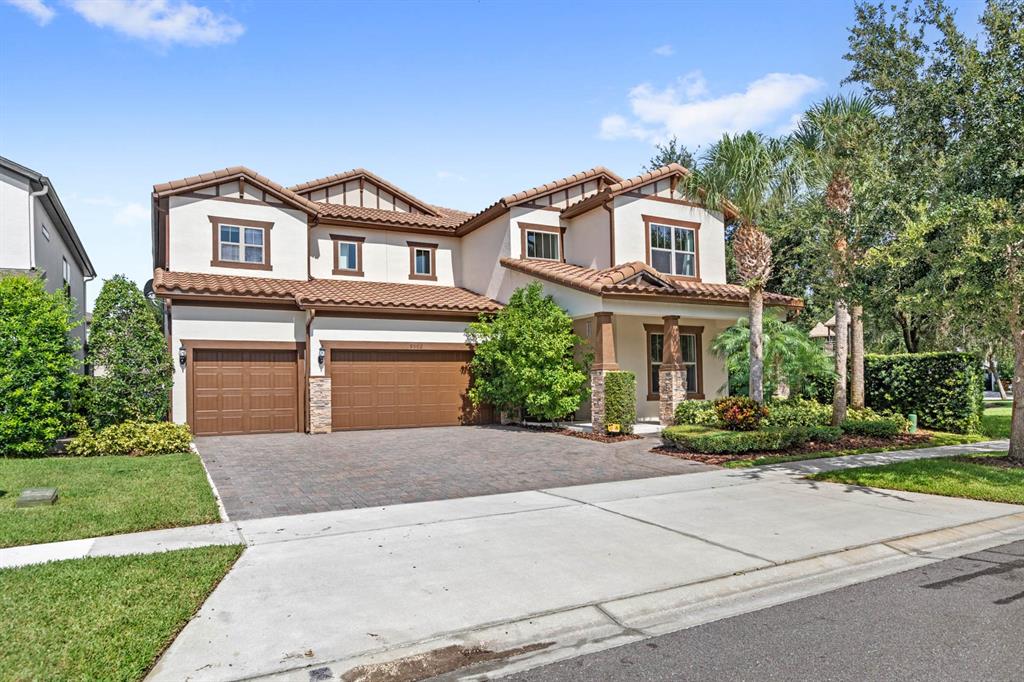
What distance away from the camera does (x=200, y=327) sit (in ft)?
53.9

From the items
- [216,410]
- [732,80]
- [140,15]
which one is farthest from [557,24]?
[216,410]

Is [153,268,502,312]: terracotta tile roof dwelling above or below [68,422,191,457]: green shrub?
above

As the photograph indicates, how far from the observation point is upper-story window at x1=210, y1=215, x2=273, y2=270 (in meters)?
18.5

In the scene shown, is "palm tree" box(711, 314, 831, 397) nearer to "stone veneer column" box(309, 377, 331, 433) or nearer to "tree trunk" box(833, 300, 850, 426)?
"tree trunk" box(833, 300, 850, 426)

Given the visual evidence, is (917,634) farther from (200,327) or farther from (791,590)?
(200,327)

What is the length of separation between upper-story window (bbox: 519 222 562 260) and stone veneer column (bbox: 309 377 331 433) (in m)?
7.32

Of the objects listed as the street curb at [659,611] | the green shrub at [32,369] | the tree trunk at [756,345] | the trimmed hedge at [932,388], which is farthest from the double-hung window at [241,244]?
the trimmed hedge at [932,388]

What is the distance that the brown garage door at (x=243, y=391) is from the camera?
1645cm

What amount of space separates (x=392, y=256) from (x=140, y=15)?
11314mm

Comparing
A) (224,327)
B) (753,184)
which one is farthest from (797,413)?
(224,327)

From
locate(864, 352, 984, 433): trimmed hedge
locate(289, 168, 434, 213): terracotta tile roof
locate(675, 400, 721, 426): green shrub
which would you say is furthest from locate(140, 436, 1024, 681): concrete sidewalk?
locate(289, 168, 434, 213): terracotta tile roof

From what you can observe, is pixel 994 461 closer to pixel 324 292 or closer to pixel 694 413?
pixel 694 413

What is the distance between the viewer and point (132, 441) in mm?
13500

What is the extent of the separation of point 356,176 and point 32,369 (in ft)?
40.2
